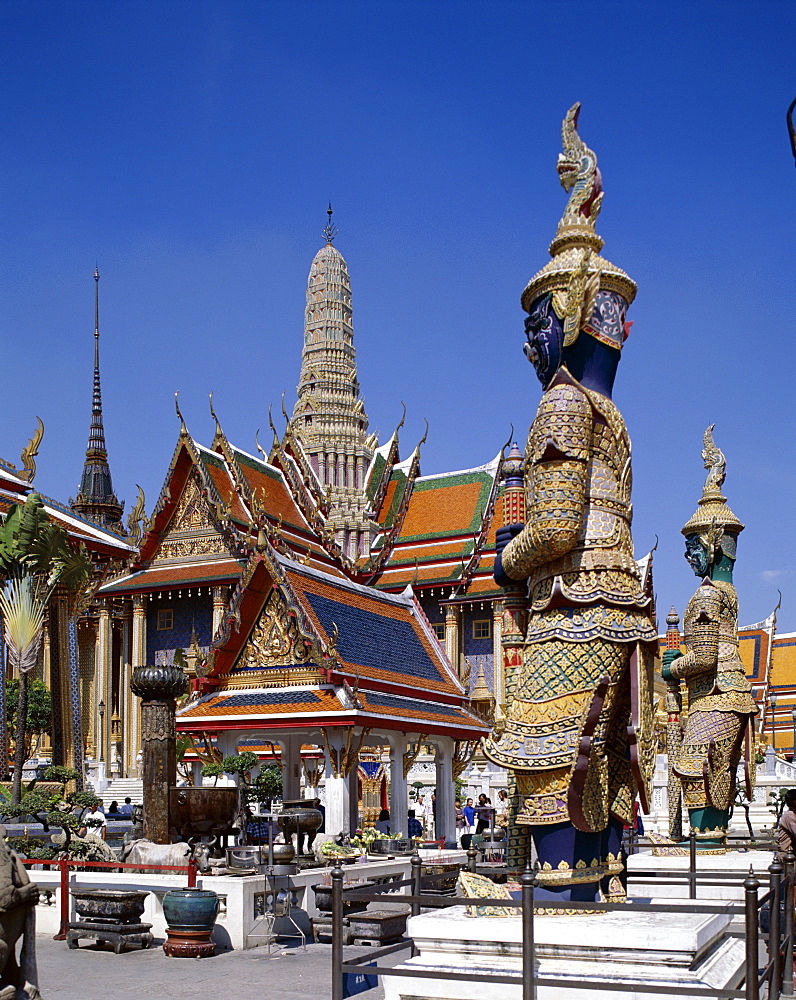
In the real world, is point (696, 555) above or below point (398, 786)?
above

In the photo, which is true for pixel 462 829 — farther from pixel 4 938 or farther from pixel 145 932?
pixel 4 938

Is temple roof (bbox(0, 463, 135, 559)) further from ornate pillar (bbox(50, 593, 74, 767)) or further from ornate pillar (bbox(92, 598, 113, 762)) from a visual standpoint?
ornate pillar (bbox(92, 598, 113, 762))

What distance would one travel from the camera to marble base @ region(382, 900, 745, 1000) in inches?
189

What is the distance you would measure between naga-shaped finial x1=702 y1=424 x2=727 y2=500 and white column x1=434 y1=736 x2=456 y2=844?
23.1 feet

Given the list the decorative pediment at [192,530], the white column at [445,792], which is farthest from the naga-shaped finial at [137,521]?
the white column at [445,792]

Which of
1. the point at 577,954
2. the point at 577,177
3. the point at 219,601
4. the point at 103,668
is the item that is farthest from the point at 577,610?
the point at 103,668

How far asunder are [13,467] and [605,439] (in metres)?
21.6

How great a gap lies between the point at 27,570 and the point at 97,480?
5138cm

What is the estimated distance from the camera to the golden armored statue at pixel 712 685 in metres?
12.0

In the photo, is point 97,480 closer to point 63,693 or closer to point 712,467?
point 63,693

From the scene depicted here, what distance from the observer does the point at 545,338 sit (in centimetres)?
661

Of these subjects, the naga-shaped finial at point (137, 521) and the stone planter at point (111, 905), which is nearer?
the stone planter at point (111, 905)

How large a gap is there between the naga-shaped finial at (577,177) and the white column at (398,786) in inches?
461

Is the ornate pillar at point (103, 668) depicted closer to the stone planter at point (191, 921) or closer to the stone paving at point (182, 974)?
the stone paving at point (182, 974)
